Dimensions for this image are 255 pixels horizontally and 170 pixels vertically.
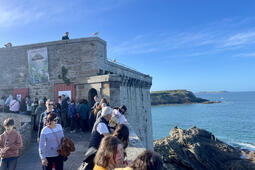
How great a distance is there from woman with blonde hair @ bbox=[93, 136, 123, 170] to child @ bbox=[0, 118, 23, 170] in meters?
2.65

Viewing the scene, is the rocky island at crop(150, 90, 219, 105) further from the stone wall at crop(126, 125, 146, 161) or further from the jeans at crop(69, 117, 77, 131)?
the stone wall at crop(126, 125, 146, 161)

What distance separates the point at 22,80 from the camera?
1320 cm

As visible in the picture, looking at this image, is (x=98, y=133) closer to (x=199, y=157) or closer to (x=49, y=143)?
(x=49, y=143)

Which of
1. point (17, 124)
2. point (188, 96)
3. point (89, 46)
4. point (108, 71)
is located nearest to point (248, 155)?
point (108, 71)

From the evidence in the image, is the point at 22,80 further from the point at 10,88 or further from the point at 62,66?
the point at 62,66

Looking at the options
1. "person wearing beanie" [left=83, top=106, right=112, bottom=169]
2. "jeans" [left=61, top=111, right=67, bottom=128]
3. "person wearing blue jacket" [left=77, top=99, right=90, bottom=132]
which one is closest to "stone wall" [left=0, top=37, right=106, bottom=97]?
"jeans" [left=61, top=111, right=67, bottom=128]

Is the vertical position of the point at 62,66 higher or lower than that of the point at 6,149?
→ higher

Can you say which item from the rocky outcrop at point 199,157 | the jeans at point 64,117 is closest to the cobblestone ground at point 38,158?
the jeans at point 64,117

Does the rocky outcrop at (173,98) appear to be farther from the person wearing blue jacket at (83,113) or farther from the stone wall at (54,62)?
the person wearing blue jacket at (83,113)

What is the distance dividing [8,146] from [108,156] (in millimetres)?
2816

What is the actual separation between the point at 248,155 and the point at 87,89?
818 inches

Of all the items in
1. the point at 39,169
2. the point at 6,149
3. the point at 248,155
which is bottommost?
the point at 248,155

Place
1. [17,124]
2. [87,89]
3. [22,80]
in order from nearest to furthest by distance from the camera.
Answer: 1. [17,124]
2. [87,89]
3. [22,80]

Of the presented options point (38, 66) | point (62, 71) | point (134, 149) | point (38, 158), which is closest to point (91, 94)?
point (62, 71)
